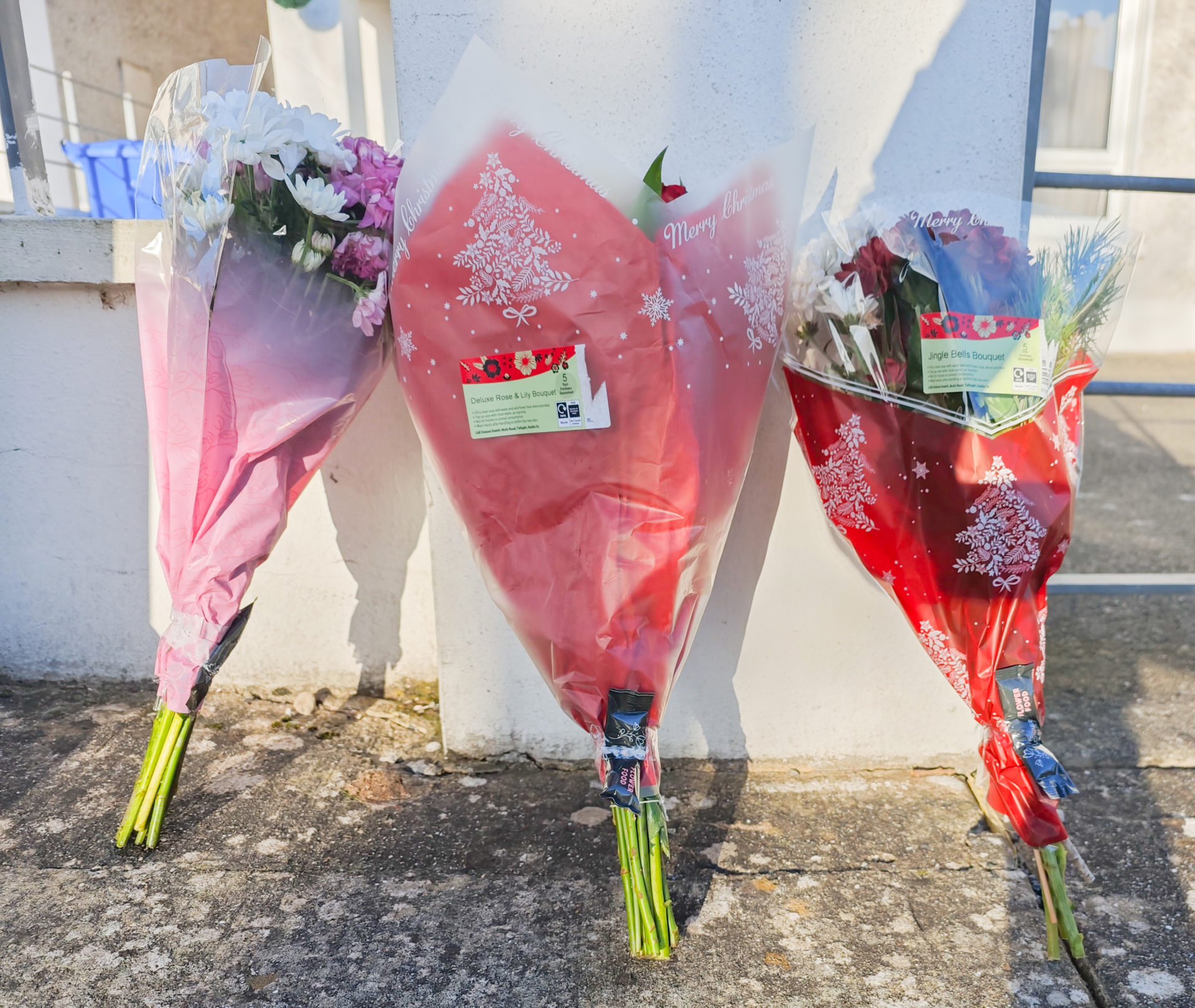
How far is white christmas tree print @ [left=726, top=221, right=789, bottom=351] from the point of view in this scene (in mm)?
1421

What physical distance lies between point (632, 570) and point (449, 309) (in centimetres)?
50

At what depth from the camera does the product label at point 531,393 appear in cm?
138

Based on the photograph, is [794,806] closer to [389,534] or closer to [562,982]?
[562,982]

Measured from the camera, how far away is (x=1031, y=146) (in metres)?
1.91

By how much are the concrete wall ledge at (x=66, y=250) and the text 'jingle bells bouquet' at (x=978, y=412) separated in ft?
5.56

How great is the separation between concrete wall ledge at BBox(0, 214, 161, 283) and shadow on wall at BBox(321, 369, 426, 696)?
2.30ft

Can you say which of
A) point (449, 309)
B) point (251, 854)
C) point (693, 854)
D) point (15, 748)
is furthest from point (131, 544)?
point (693, 854)

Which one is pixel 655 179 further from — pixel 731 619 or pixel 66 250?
pixel 66 250

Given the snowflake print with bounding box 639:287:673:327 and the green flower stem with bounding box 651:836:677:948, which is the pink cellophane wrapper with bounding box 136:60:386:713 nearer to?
the snowflake print with bounding box 639:287:673:327

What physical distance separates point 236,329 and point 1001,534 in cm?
140

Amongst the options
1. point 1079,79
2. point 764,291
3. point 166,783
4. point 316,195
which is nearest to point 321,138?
point 316,195

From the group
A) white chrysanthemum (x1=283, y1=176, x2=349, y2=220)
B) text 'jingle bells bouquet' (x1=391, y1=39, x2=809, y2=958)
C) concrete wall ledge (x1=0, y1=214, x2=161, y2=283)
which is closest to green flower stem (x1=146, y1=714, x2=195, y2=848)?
text 'jingle bells bouquet' (x1=391, y1=39, x2=809, y2=958)

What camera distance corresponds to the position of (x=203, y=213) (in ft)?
5.11

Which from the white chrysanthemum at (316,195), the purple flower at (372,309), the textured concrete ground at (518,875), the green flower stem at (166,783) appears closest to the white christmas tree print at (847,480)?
the textured concrete ground at (518,875)
